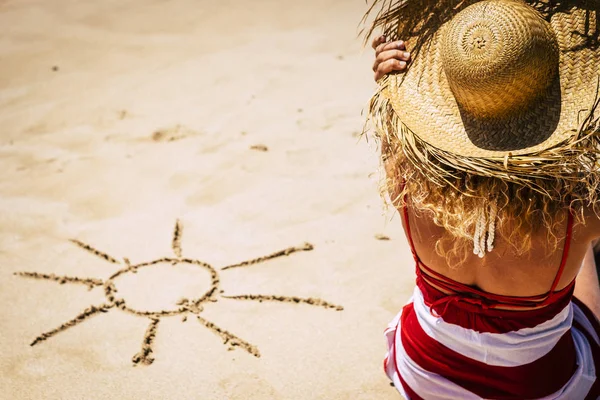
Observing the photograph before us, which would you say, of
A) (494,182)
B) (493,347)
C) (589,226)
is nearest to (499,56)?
(494,182)

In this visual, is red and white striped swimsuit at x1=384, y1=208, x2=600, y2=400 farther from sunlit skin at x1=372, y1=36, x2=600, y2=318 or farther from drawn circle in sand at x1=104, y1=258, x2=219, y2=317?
drawn circle in sand at x1=104, y1=258, x2=219, y2=317

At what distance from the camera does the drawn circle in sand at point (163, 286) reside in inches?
97.8

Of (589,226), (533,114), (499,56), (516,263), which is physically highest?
(499,56)

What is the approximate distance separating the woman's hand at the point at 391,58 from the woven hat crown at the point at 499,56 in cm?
16

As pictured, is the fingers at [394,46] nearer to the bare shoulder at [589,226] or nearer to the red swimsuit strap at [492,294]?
the red swimsuit strap at [492,294]

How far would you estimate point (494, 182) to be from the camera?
4.69 ft

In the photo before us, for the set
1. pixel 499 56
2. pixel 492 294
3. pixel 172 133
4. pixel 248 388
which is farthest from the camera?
pixel 172 133

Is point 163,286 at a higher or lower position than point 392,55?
lower

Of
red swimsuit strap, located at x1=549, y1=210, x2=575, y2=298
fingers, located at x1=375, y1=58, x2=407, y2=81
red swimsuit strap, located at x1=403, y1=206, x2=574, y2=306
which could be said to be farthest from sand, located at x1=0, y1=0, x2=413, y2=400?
red swimsuit strap, located at x1=549, y1=210, x2=575, y2=298

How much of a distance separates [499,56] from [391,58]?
34 cm

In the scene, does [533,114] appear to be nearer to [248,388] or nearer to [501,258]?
[501,258]

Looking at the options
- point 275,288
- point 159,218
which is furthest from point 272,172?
point 275,288

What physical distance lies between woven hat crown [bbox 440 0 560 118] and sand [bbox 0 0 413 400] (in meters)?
0.47

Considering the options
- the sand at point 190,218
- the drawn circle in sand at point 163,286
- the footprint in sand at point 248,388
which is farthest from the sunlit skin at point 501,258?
the drawn circle in sand at point 163,286
